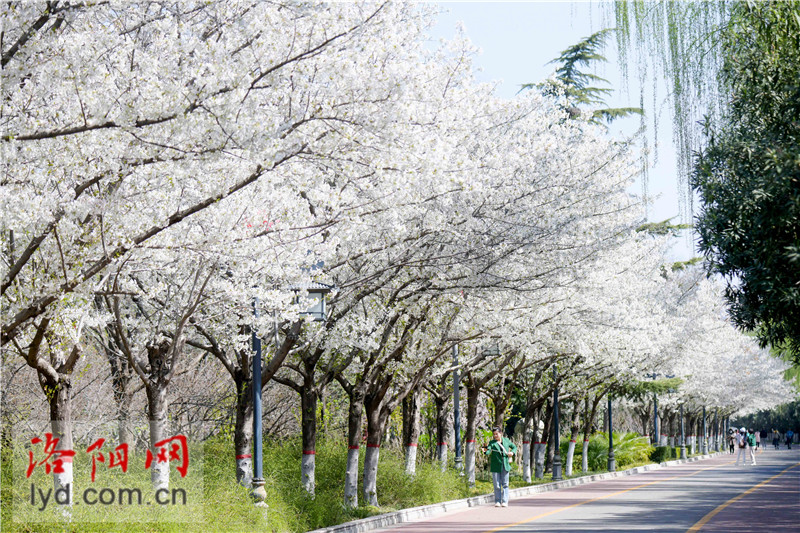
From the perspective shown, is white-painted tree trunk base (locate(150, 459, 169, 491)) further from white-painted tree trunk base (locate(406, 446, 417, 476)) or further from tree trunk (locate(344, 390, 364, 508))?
white-painted tree trunk base (locate(406, 446, 417, 476))

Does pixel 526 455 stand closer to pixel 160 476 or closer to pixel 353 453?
pixel 353 453

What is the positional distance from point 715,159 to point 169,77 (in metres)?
8.96

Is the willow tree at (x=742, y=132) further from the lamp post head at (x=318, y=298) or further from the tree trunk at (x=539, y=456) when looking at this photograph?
the tree trunk at (x=539, y=456)

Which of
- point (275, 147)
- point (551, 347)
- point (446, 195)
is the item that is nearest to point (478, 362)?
point (551, 347)

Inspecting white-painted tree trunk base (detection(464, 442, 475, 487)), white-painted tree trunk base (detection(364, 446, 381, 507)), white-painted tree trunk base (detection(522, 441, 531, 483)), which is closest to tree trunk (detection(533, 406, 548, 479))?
white-painted tree trunk base (detection(522, 441, 531, 483))

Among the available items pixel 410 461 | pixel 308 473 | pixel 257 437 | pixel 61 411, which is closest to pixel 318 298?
pixel 257 437

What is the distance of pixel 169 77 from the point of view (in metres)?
8.98

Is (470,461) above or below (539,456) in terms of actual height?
above

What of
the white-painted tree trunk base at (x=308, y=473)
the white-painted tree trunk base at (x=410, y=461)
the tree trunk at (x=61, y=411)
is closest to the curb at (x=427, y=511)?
the white-painted tree trunk base at (x=308, y=473)

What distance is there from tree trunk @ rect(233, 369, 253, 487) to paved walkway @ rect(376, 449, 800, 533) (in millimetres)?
2839

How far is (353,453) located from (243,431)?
347 centimetres

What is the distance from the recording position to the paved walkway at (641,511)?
17625 millimetres

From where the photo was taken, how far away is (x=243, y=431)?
59.2ft

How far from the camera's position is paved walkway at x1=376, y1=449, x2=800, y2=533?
57.8 ft
